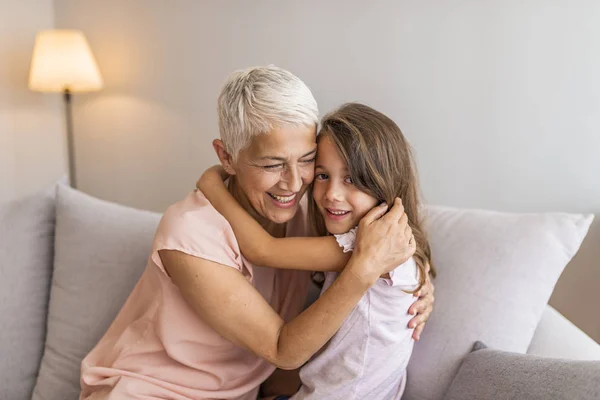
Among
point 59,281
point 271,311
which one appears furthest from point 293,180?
point 59,281

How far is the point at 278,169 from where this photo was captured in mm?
1304

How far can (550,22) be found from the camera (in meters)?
1.85

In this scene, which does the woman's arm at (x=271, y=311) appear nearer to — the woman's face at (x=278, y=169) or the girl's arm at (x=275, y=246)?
the girl's arm at (x=275, y=246)

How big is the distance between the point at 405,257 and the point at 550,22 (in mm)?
1105

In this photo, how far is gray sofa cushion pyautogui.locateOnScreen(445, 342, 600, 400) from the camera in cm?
105

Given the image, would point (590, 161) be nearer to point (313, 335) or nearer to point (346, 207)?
point (346, 207)

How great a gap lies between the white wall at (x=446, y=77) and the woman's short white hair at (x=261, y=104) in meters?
0.88

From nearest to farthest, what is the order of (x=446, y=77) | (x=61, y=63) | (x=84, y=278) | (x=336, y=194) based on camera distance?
(x=336, y=194), (x=84, y=278), (x=446, y=77), (x=61, y=63)

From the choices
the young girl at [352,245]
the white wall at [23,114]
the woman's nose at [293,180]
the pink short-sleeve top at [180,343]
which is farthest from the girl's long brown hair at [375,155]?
the white wall at [23,114]

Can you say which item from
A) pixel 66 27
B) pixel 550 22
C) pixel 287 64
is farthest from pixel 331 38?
pixel 66 27

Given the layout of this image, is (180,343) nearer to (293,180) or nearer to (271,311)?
(271,311)

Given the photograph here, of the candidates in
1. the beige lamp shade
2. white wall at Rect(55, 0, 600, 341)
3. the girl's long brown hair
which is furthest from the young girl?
the beige lamp shade

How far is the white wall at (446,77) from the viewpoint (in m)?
1.88

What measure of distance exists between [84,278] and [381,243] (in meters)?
1.03
